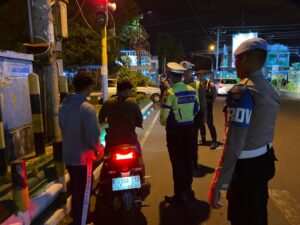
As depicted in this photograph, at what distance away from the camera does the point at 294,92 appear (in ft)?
98.9

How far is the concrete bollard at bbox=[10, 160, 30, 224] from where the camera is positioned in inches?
121

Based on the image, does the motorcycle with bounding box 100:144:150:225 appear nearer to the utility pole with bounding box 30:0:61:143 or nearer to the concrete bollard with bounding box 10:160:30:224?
the concrete bollard with bounding box 10:160:30:224

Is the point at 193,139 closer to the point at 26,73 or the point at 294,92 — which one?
the point at 26,73

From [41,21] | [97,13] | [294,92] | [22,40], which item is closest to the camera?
[41,21]

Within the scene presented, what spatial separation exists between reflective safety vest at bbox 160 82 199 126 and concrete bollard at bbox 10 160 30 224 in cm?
221

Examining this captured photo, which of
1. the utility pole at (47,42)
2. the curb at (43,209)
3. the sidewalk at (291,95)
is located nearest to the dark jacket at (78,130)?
the curb at (43,209)

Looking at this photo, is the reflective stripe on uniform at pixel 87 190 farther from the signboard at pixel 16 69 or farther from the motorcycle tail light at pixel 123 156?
the signboard at pixel 16 69

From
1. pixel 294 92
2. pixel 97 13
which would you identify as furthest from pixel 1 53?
pixel 294 92

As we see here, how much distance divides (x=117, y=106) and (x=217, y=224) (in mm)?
2032

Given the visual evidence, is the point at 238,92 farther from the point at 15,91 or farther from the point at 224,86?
the point at 224,86

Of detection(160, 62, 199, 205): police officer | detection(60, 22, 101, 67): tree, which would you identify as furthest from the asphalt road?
detection(60, 22, 101, 67): tree

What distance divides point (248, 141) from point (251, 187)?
39 cm

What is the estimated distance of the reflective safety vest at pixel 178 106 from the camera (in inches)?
188

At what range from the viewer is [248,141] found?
100 inches
